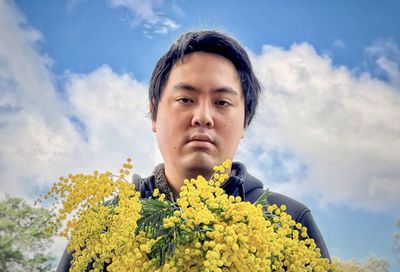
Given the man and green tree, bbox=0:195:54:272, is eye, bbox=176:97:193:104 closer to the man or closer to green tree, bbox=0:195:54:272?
the man

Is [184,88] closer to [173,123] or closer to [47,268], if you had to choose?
[173,123]

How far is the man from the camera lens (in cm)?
129

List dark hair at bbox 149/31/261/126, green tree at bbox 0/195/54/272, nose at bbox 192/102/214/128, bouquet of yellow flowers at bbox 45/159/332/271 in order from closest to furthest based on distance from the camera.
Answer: bouquet of yellow flowers at bbox 45/159/332/271 → nose at bbox 192/102/214/128 → dark hair at bbox 149/31/261/126 → green tree at bbox 0/195/54/272

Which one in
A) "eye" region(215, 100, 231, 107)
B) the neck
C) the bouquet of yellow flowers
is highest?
"eye" region(215, 100, 231, 107)

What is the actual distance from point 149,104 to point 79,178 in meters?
0.59

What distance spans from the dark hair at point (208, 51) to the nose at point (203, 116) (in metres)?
0.24

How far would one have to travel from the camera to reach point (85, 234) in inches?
40.3

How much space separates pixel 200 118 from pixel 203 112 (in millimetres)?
19

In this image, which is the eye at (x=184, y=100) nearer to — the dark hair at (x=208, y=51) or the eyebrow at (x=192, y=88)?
the eyebrow at (x=192, y=88)

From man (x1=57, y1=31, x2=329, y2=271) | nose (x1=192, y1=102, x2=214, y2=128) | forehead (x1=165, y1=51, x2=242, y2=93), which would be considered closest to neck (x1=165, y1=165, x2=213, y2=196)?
man (x1=57, y1=31, x2=329, y2=271)

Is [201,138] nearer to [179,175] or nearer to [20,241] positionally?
[179,175]

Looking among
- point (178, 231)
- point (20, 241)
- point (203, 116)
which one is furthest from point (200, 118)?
point (20, 241)

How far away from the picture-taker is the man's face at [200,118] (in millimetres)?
1276

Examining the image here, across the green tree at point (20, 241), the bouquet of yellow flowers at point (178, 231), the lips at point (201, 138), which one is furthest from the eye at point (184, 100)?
the green tree at point (20, 241)
